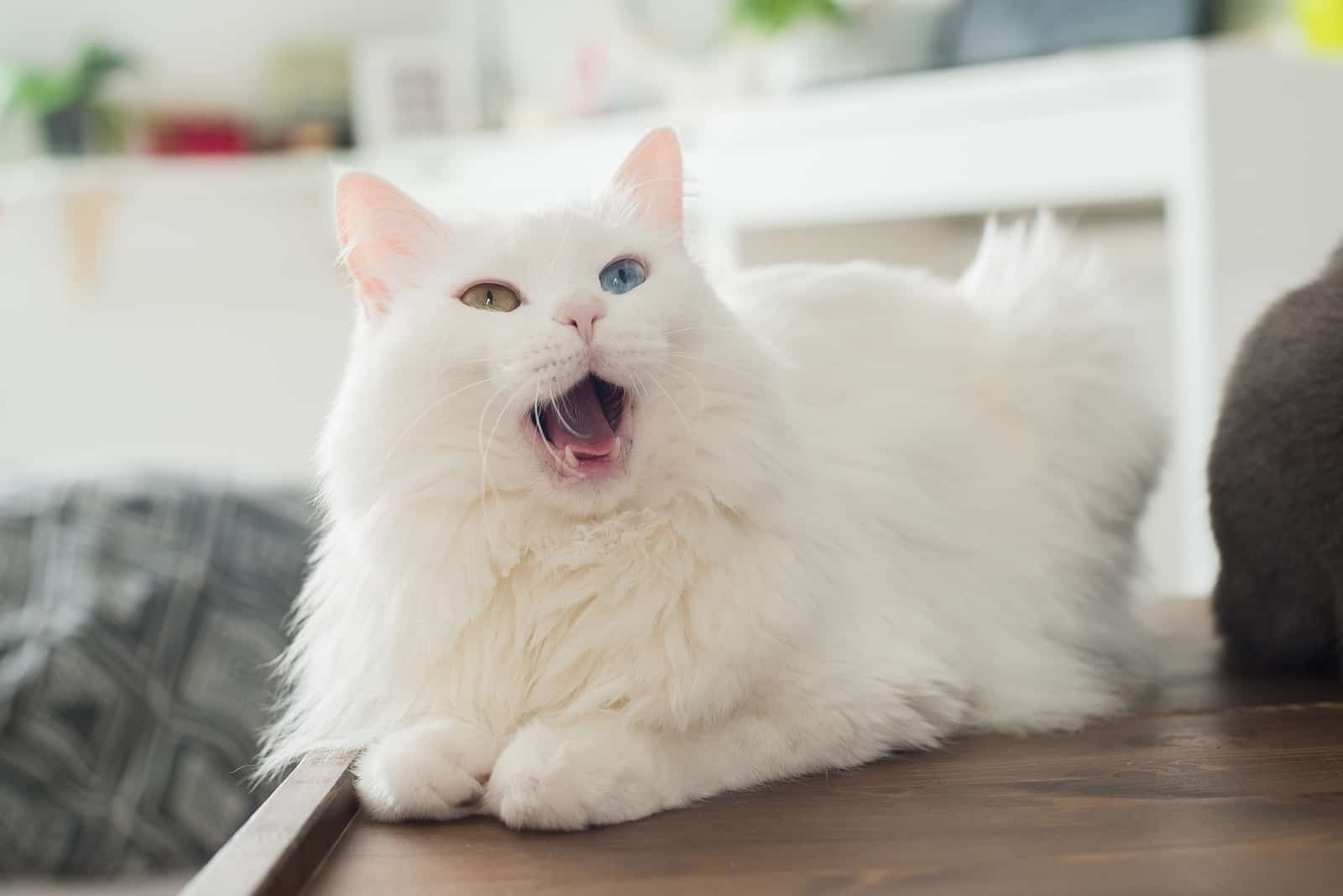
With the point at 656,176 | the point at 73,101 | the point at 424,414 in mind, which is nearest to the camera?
the point at 424,414

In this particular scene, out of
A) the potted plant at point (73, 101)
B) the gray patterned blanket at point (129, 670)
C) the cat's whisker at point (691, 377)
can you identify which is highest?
the potted plant at point (73, 101)

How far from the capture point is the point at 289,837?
0.83m

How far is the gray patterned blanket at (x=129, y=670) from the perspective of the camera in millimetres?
1855

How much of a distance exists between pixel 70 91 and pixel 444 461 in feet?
11.9

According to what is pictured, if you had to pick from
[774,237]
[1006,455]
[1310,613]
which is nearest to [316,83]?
[774,237]

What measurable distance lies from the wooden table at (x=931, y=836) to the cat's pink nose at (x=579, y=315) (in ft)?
1.08

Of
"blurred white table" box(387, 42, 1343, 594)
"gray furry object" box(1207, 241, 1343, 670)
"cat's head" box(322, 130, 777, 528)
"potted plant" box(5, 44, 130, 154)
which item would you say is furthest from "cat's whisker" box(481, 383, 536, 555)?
"potted plant" box(5, 44, 130, 154)

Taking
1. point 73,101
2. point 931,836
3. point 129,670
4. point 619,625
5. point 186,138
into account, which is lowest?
point 129,670

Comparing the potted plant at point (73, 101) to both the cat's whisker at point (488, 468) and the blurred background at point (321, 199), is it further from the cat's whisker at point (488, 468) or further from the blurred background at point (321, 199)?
the cat's whisker at point (488, 468)

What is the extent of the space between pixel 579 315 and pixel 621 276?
0.33ft

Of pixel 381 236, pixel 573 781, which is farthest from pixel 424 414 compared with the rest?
pixel 573 781

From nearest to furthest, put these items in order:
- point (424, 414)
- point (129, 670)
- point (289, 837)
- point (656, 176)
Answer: point (289, 837) → point (424, 414) → point (656, 176) → point (129, 670)

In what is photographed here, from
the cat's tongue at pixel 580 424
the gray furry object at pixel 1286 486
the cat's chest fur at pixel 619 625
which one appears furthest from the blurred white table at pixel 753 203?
the cat's chest fur at pixel 619 625

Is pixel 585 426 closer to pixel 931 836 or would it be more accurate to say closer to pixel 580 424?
pixel 580 424
